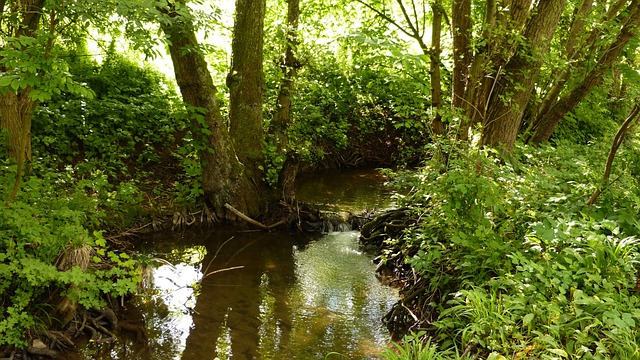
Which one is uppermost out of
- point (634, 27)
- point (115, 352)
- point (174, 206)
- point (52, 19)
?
point (634, 27)

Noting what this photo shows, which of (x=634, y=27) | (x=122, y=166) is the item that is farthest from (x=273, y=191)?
(x=634, y=27)

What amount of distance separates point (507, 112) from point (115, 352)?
19.1 feet

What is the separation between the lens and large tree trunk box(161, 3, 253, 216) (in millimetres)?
7848

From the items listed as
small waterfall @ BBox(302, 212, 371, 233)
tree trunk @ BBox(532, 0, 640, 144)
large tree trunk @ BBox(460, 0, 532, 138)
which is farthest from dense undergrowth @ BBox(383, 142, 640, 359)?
small waterfall @ BBox(302, 212, 371, 233)

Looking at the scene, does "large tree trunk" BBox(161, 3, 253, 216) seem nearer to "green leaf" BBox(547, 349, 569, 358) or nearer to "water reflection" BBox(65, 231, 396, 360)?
"water reflection" BBox(65, 231, 396, 360)

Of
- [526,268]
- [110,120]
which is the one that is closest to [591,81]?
[526,268]

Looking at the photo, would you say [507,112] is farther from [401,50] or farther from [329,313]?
[329,313]

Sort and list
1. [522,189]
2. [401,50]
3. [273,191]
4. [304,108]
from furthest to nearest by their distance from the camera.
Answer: [304,108], [273,191], [522,189], [401,50]

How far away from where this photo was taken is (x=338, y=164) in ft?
42.0

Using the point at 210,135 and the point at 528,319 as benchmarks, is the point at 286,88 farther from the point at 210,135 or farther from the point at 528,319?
the point at 528,319

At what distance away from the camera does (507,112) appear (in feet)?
23.3

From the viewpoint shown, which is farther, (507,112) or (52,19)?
(507,112)

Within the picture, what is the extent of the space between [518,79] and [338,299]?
394 cm

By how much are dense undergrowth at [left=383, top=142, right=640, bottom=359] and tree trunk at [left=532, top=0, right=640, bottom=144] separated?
80.5 inches
